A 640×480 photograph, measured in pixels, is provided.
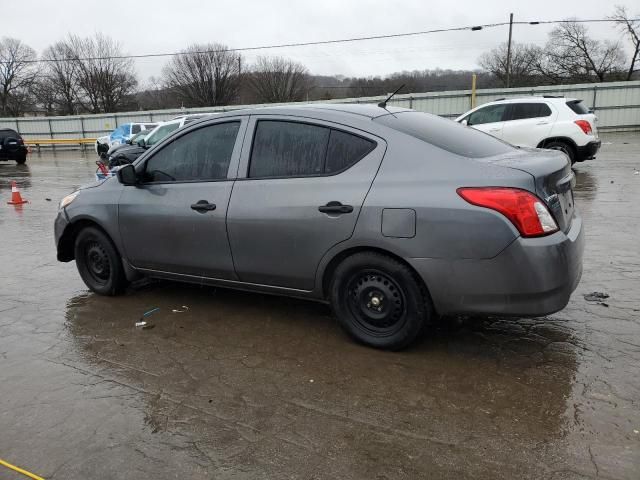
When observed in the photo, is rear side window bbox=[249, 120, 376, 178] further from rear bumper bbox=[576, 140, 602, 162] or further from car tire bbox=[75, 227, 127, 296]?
rear bumper bbox=[576, 140, 602, 162]

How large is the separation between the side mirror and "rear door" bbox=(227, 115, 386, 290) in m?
1.08

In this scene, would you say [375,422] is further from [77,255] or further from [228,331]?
[77,255]

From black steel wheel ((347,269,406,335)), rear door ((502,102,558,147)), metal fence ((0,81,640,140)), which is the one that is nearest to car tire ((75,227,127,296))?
black steel wheel ((347,269,406,335))

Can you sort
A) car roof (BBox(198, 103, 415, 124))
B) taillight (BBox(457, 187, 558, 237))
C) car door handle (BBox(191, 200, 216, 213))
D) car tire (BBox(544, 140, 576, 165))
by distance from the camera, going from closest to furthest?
taillight (BBox(457, 187, 558, 237)) → car roof (BBox(198, 103, 415, 124)) → car door handle (BBox(191, 200, 216, 213)) → car tire (BBox(544, 140, 576, 165))

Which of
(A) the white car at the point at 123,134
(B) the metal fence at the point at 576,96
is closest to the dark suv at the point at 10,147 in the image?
(A) the white car at the point at 123,134

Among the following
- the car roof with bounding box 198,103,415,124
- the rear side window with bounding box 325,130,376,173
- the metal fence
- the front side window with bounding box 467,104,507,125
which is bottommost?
the rear side window with bounding box 325,130,376,173

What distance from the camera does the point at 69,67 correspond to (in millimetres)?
63344

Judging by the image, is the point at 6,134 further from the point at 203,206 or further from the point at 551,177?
the point at 551,177

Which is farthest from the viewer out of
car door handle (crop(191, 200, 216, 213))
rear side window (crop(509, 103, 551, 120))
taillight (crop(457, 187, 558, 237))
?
rear side window (crop(509, 103, 551, 120))

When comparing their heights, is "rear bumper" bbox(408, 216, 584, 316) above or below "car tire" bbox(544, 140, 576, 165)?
below

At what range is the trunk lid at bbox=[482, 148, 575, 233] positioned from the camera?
3234mm

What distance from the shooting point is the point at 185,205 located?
429 centimetres

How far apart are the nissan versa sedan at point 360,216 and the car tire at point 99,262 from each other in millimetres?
188

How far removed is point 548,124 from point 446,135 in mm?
9454
